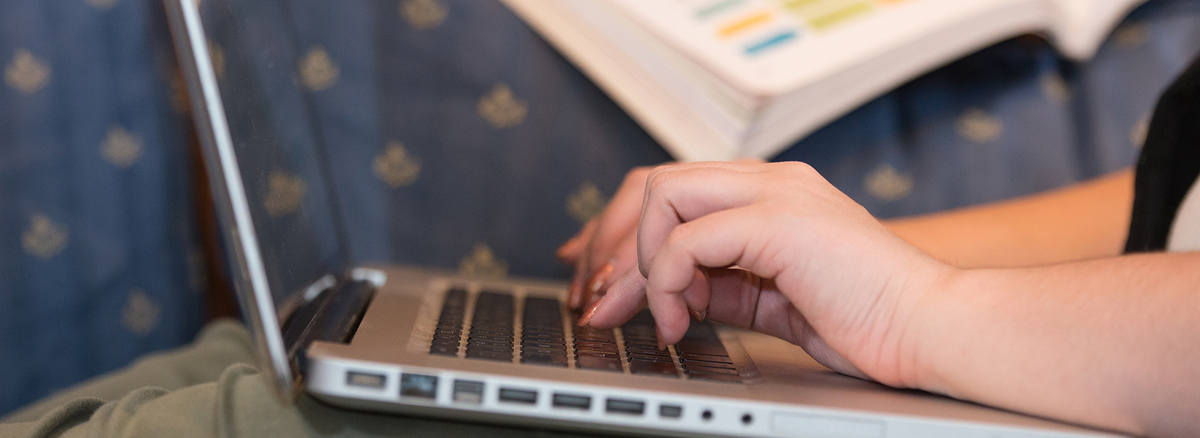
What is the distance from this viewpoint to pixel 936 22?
0.80 metres

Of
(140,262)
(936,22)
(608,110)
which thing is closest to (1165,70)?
(936,22)

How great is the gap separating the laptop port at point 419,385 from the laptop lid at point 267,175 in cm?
6

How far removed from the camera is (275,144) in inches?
21.2

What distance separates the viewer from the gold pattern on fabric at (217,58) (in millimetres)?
347

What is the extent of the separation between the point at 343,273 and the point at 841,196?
0.50m

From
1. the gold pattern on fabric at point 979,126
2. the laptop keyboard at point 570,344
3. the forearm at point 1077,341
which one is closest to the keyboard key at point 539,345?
the laptop keyboard at point 570,344

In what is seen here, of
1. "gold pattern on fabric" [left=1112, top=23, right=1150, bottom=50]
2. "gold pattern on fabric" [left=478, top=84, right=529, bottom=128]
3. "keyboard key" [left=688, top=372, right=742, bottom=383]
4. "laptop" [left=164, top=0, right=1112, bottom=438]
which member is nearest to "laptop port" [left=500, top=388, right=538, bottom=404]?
"laptop" [left=164, top=0, right=1112, bottom=438]

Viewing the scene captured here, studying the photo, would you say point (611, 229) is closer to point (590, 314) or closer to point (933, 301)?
point (590, 314)

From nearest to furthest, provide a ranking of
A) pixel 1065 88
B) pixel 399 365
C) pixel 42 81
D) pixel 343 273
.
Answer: pixel 399 365
pixel 343 273
pixel 42 81
pixel 1065 88

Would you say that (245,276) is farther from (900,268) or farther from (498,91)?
(498,91)

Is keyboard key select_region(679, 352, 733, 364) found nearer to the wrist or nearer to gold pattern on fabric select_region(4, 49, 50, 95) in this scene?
the wrist

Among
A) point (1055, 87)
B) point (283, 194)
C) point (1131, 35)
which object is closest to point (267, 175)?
point (283, 194)

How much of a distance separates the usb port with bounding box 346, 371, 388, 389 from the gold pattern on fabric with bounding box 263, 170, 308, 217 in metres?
0.18

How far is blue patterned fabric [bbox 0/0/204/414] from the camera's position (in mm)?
804
